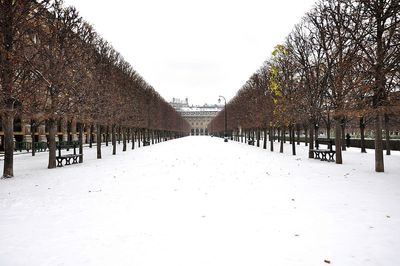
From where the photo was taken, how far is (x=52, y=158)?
18062 millimetres

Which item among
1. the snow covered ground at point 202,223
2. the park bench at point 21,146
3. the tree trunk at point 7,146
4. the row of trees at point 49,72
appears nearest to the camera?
the snow covered ground at point 202,223

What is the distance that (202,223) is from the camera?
6.62m

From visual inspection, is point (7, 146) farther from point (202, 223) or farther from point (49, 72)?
point (202, 223)

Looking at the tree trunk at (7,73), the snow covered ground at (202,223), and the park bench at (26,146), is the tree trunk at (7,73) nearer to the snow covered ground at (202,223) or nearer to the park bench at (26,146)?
the snow covered ground at (202,223)

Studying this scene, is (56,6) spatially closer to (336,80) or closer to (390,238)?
(336,80)

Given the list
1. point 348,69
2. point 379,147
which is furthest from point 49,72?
point 379,147

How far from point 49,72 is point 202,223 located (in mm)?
13682

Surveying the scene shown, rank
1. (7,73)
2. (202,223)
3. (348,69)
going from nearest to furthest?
(202,223) < (7,73) < (348,69)

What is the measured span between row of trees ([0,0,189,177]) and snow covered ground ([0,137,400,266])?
176 inches

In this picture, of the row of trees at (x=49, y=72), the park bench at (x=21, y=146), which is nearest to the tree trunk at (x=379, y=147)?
the row of trees at (x=49, y=72)

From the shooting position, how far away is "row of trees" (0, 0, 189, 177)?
44.5 ft

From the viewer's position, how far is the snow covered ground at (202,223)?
4.90m

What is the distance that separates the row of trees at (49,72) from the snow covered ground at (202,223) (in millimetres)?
4476

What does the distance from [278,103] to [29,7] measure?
21.0 metres
